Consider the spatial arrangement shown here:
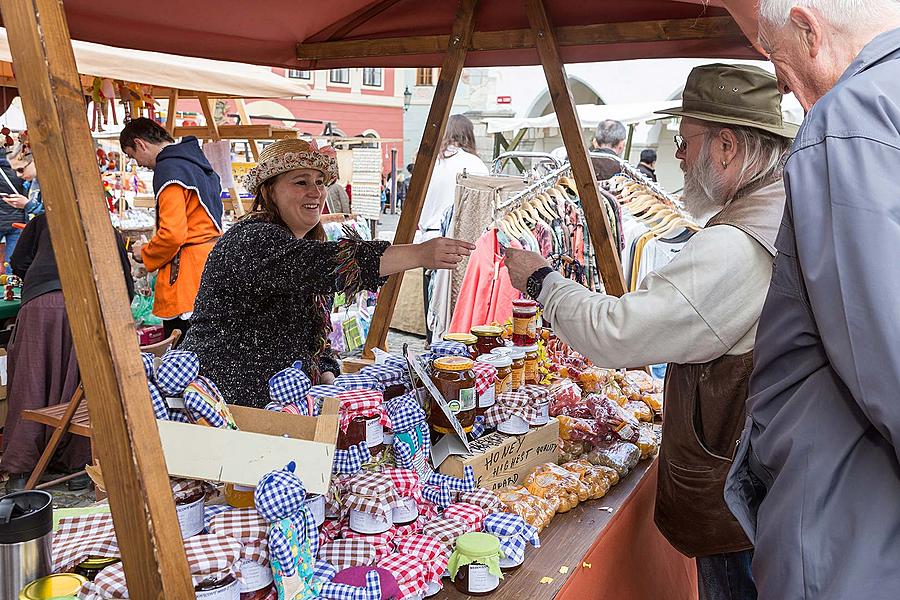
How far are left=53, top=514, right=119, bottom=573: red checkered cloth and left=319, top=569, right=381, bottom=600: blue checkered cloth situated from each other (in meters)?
0.42

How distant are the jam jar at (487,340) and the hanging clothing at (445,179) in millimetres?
3467

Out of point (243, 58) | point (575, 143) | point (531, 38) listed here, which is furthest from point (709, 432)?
point (243, 58)

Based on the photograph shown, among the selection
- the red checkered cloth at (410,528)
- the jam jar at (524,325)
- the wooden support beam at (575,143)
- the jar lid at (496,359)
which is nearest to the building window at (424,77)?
the wooden support beam at (575,143)

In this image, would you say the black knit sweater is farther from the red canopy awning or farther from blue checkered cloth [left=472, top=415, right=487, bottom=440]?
the red canopy awning

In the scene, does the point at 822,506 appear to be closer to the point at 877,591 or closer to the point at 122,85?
the point at 877,591

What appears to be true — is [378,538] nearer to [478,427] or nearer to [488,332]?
[478,427]

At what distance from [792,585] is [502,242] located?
3553 millimetres

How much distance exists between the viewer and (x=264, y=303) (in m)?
2.52

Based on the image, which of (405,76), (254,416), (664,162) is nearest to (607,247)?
(254,416)

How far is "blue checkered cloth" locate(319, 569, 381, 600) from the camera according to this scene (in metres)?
1.45

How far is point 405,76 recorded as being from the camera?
2814cm

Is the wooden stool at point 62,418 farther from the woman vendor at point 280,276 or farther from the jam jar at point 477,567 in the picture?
the jam jar at point 477,567

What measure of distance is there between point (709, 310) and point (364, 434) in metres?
0.90

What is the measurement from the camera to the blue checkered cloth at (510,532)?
1.76 metres
